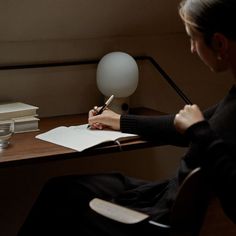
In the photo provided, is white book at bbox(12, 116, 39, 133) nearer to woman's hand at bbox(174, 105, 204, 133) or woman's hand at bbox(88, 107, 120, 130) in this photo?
woman's hand at bbox(88, 107, 120, 130)

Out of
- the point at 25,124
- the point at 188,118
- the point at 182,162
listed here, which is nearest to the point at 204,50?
the point at 188,118

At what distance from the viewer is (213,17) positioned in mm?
1346

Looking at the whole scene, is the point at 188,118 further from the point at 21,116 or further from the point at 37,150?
the point at 21,116

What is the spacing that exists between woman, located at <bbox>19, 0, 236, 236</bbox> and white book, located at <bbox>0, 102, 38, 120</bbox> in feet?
1.02

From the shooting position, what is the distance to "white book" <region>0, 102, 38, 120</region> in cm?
196

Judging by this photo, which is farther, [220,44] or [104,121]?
[104,121]

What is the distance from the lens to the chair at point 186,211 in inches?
49.5

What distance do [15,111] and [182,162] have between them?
0.76m

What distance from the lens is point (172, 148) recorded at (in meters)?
2.67

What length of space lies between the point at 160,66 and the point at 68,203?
1081mm

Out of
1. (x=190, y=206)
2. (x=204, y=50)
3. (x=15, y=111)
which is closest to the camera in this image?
(x=190, y=206)

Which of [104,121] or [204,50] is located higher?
[204,50]

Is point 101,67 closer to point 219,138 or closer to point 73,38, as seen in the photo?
point 73,38

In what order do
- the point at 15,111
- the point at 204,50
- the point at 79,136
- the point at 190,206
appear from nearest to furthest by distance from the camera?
the point at 190,206 < the point at 204,50 < the point at 79,136 < the point at 15,111
